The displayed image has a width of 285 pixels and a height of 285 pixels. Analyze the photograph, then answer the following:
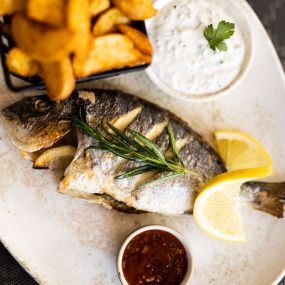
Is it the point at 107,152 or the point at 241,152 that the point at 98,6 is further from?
the point at 241,152

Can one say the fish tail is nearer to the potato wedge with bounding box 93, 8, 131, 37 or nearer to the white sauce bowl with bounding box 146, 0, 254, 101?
the white sauce bowl with bounding box 146, 0, 254, 101

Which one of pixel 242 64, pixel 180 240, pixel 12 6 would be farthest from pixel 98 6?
pixel 180 240

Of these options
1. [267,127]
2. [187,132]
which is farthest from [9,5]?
[267,127]

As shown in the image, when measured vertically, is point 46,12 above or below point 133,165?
above

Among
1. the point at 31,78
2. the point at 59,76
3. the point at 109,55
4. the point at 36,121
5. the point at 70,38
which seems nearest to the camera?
the point at 70,38

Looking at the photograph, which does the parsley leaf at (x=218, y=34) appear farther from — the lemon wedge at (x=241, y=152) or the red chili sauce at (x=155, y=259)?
the red chili sauce at (x=155, y=259)

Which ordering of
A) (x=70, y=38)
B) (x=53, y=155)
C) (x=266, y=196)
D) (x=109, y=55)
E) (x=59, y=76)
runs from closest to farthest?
(x=70, y=38) < (x=59, y=76) < (x=109, y=55) < (x=53, y=155) < (x=266, y=196)

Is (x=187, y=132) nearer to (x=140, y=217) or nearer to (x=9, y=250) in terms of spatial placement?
(x=140, y=217)

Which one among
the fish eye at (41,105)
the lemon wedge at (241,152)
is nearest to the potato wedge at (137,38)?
Result: the fish eye at (41,105)
